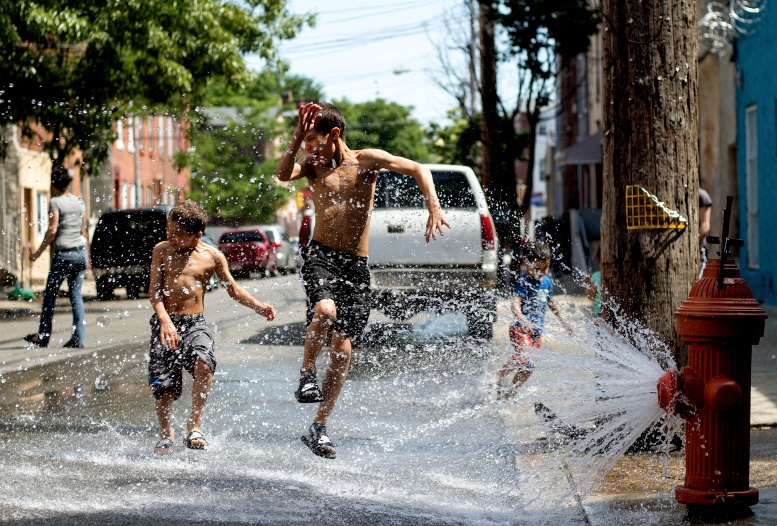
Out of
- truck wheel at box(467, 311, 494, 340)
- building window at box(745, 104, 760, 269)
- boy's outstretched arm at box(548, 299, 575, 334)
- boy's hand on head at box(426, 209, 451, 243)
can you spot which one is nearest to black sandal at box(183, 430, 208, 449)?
boy's hand on head at box(426, 209, 451, 243)

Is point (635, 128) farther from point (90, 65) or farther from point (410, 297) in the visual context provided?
point (90, 65)

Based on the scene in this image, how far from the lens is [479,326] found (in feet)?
33.7

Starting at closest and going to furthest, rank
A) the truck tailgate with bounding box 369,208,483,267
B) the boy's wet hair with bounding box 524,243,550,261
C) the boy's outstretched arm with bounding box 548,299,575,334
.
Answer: the boy's outstretched arm with bounding box 548,299,575,334, the boy's wet hair with bounding box 524,243,550,261, the truck tailgate with bounding box 369,208,483,267

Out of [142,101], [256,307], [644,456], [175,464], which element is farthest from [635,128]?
[142,101]

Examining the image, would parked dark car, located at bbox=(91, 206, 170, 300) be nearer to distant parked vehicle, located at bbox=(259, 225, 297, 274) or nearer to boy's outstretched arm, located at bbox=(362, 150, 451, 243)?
distant parked vehicle, located at bbox=(259, 225, 297, 274)

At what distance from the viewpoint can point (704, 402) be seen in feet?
15.6

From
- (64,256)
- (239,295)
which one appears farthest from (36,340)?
(239,295)

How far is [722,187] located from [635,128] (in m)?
14.6

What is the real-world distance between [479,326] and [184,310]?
4.22m

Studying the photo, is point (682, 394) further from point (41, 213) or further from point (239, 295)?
point (41, 213)

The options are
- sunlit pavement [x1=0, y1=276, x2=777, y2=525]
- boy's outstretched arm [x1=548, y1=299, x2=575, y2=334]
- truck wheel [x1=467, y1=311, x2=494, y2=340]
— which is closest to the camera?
sunlit pavement [x1=0, y1=276, x2=777, y2=525]

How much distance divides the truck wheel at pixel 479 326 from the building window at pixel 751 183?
9259mm

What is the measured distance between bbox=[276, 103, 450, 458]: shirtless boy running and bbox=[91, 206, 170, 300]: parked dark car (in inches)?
562

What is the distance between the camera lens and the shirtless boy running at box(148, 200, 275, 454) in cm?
643
